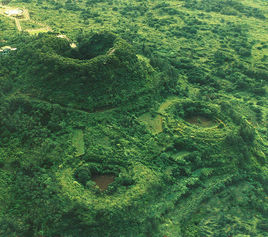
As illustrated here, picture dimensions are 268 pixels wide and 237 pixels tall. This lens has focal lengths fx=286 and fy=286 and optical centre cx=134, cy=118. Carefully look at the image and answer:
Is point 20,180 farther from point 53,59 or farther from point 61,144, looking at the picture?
point 53,59

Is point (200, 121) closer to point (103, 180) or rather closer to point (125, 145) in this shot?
point (125, 145)

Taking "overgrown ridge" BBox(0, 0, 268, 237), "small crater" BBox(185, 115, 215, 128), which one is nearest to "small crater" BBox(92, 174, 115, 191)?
"overgrown ridge" BBox(0, 0, 268, 237)

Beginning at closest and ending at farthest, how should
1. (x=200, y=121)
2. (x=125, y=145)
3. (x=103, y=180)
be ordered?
(x=103, y=180) < (x=125, y=145) < (x=200, y=121)

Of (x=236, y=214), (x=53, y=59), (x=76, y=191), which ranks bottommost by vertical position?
(x=236, y=214)

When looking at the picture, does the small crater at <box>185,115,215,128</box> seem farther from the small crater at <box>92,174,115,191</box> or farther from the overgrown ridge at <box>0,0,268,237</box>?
the small crater at <box>92,174,115,191</box>

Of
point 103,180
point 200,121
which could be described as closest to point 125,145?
point 103,180

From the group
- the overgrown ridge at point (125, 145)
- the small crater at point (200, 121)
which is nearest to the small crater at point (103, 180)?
the overgrown ridge at point (125, 145)

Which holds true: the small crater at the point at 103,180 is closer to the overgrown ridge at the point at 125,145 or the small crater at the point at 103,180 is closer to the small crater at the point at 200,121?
the overgrown ridge at the point at 125,145

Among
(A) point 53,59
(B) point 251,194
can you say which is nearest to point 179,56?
(A) point 53,59
